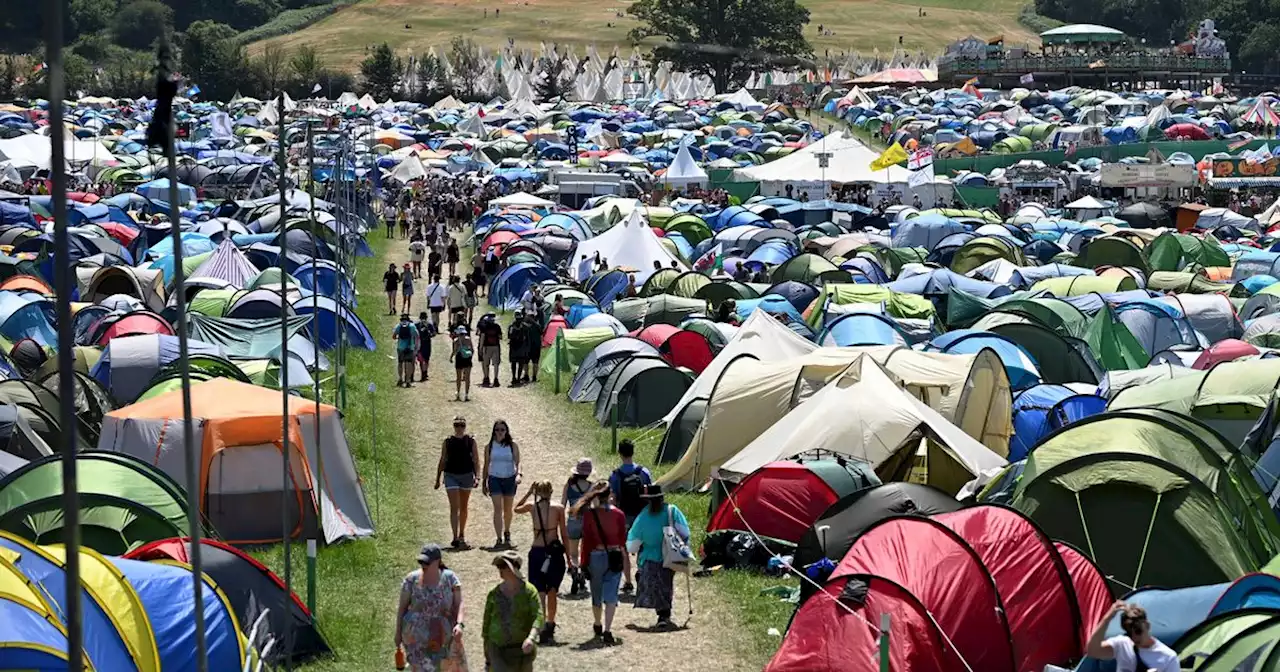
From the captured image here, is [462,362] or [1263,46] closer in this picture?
[462,362]

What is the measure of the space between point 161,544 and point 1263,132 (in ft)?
256

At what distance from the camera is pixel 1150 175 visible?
55.7m

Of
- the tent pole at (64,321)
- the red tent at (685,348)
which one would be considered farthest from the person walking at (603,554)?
the red tent at (685,348)

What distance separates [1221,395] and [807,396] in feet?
13.6

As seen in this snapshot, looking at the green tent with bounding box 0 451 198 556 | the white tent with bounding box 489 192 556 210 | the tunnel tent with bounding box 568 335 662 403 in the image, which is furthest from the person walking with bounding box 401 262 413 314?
the green tent with bounding box 0 451 198 556

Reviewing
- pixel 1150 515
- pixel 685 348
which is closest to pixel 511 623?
pixel 1150 515

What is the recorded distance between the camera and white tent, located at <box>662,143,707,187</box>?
57.7 metres

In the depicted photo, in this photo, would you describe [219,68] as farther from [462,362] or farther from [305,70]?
[462,362]

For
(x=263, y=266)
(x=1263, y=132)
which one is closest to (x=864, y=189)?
(x=263, y=266)

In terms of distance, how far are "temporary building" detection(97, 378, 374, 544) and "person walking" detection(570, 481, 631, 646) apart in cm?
350

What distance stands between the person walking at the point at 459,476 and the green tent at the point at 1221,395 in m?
6.96

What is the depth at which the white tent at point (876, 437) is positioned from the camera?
16.4 meters

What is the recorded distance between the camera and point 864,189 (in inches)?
2165

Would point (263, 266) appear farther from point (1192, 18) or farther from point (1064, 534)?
point (1192, 18)
